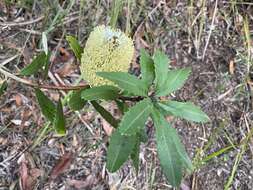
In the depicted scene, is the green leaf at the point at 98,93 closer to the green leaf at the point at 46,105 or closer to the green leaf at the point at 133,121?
the green leaf at the point at 133,121

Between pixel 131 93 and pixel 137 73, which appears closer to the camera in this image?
pixel 131 93

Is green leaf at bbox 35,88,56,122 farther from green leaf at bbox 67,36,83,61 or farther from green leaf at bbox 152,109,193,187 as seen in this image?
green leaf at bbox 152,109,193,187

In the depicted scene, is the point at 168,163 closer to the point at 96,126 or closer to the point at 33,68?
the point at 33,68

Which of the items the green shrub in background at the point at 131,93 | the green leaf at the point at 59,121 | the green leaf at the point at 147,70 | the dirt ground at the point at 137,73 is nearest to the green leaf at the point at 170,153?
the green shrub in background at the point at 131,93

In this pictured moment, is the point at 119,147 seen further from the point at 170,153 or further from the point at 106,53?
the point at 106,53

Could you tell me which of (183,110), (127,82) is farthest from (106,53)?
(183,110)

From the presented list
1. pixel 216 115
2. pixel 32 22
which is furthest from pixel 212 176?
pixel 32 22
